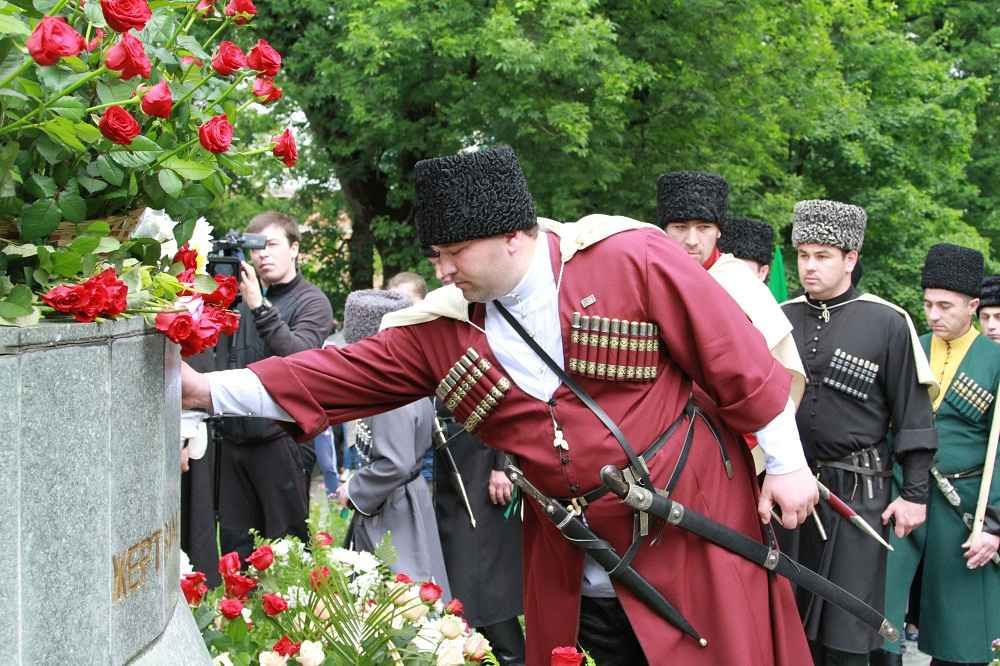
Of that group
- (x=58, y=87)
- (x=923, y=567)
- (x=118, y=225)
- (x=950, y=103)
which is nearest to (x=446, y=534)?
(x=923, y=567)

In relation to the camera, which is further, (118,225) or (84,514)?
(118,225)

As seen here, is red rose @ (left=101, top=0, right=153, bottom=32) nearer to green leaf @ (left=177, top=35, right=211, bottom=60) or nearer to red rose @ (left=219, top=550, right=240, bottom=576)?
green leaf @ (left=177, top=35, right=211, bottom=60)

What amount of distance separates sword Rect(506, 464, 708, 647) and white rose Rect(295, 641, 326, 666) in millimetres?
803

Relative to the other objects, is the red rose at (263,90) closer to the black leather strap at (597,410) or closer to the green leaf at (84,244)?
the green leaf at (84,244)

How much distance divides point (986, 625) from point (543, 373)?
12.3 ft

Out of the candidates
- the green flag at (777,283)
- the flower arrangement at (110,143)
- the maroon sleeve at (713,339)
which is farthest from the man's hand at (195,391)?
the green flag at (777,283)

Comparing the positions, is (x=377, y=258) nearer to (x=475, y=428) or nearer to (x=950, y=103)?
(x=950, y=103)

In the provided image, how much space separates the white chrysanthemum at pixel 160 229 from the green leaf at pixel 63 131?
1.78ft

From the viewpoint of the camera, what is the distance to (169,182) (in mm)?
2656

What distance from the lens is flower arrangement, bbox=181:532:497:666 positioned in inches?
148

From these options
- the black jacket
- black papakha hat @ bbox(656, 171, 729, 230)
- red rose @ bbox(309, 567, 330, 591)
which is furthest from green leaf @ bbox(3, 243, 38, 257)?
the black jacket

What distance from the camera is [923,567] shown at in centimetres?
692

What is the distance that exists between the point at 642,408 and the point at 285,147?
148 centimetres

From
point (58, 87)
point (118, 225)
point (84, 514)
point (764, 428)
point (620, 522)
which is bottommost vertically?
point (620, 522)
